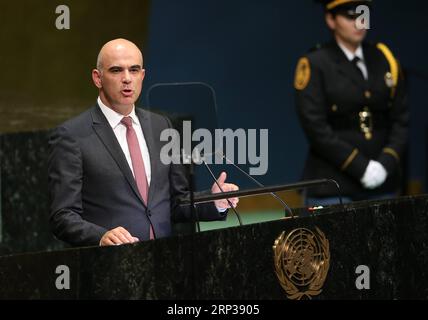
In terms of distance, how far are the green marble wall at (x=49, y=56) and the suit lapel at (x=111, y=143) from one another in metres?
2.10

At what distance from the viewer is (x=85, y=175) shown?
4.30 metres

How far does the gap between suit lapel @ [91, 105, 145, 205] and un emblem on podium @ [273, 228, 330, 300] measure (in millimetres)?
518

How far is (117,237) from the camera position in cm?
398

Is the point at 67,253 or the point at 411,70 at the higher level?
the point at 411,70

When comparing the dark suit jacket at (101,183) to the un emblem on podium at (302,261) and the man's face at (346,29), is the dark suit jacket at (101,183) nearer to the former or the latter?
the un emblem on podium at (302,261)

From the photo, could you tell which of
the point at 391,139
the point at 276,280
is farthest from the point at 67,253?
the point at 391,139

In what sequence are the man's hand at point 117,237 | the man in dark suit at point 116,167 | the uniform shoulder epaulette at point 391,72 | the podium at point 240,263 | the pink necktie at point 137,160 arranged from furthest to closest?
the uniform shoulder epaulette at point 391,72 → the pink necktie at point 137,160 → the man in dark suit at point 116,167 → the man's hand at point 117,237 → the podium at point 240,263

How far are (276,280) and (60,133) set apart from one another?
864 millimetres

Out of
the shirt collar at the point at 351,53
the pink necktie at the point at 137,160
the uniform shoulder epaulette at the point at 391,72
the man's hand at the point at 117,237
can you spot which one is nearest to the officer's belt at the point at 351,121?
the uniform shoulder epaulette at the point at 391,72

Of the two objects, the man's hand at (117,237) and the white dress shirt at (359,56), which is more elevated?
the white dress shirt at (359,56)

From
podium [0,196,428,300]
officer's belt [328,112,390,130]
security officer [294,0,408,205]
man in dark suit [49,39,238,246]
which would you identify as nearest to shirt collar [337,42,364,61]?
security officer [294,0,408,205]

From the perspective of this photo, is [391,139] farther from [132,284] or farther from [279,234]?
[132,284]

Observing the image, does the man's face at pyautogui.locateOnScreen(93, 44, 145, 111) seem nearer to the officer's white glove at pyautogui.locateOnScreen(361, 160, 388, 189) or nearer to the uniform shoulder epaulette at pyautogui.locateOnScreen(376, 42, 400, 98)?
the officer's white glove at pyautogui.locateOnScreen(361, 160, 388, 189)

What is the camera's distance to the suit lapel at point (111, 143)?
431 cm
